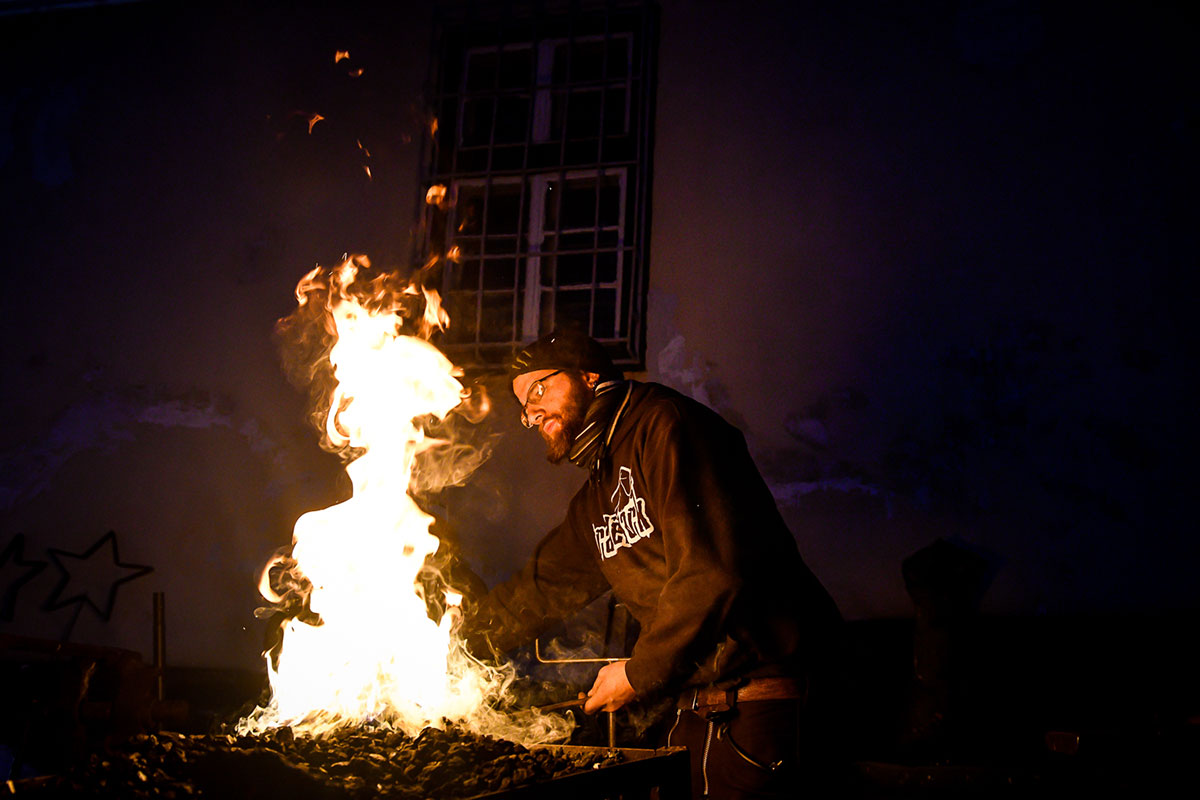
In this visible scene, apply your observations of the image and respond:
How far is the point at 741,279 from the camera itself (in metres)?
5.93

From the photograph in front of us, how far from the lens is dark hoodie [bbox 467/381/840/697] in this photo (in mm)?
2736

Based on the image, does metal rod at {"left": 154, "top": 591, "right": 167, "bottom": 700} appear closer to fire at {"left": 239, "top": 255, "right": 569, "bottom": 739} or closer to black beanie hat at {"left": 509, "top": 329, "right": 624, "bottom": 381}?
fire at {"left": 239, "top": 255, "right": 569, "bottom": 739}

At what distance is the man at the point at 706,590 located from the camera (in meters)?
2.76

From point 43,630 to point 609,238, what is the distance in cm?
521

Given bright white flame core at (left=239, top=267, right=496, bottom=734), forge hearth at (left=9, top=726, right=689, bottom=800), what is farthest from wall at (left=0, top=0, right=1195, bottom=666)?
forge hearth at (left=9, top=726, right=689, bottom=800)

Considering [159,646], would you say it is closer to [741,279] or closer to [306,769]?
[306,769]

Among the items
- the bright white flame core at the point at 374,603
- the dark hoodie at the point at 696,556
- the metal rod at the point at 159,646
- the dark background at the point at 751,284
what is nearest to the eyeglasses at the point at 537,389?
the dark hoodie at the point at 696,556

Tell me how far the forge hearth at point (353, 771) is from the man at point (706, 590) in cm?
34

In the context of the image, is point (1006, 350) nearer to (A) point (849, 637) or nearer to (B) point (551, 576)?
(A) point (849, 637)

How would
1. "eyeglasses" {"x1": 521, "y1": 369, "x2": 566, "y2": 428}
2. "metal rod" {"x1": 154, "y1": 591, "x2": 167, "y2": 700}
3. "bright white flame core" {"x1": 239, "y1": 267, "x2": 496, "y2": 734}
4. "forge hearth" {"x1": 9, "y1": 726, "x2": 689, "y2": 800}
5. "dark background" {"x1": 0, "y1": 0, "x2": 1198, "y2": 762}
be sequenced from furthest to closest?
"dark background" {"x1": 0, "y1": 0, "x2": 1198, "y2": 762}
"metal rod" {"x1": 154, "y1": 591, "x2": 167, "y2": 700}
"eyeglasses" {"x1": 521, "y1": 369, "x2": 566, "y2": 428}
"bright white flame core" {"x1": 239, "y1": 267, "x2": 496, "y2": 734}
"forge hearth" {"x1": 9, "y1": 726, "x2": 689, "y2": 800}

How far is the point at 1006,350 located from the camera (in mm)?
5438

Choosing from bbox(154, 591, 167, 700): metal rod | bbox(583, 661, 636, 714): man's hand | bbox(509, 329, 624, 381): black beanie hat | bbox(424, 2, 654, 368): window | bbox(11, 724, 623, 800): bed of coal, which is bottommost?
bbox(154, 591, 167, 700): metal rod

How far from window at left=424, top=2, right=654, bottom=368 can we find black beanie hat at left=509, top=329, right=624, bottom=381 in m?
2.23

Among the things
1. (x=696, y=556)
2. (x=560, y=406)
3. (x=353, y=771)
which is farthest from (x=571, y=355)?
(x=353, y=771)
